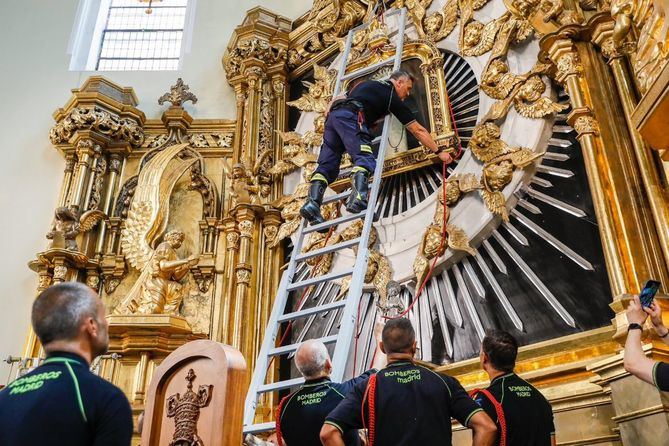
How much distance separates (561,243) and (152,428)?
2.21m

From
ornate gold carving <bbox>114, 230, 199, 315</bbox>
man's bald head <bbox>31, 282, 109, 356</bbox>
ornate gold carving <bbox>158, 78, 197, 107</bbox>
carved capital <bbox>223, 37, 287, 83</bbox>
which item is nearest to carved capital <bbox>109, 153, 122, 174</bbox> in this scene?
ornate gold carving <bbox>158, 78, 197, 107</bbox>

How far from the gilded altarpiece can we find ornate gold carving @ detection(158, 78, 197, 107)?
0.06ft

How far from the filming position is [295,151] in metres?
5.19

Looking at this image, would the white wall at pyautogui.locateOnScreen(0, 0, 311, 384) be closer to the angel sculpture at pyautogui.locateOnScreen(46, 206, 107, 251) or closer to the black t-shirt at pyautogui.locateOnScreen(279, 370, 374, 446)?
the angel sculpture at pyautogui.locateOnScreen(46, 206, 107, 251)

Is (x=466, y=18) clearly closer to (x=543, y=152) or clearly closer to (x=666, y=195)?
(x=543, y=152)

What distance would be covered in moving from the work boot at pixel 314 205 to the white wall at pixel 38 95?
3173mm

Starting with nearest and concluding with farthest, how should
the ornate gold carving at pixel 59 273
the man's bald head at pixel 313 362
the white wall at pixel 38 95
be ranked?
the man's bald head at pixel 313 362 < the ornate gold carving at pixel 59 273 < the white wall at pixel 38 95

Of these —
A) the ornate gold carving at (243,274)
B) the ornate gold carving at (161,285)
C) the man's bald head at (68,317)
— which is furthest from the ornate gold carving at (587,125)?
the ornate gold carving at (161,285)

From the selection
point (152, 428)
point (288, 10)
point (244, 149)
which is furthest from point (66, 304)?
point (288, 10)

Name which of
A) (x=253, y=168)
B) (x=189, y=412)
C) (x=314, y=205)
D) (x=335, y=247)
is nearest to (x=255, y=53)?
(x=253, y=168)

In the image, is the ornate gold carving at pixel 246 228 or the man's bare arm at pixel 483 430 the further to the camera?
the ornate gold carving at pixel 246 228

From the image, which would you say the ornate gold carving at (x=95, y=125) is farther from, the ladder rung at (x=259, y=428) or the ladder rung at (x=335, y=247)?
the ladder rung at (x=259, y=428)

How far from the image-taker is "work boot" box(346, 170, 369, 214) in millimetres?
3051

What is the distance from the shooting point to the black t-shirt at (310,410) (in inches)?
77.4
